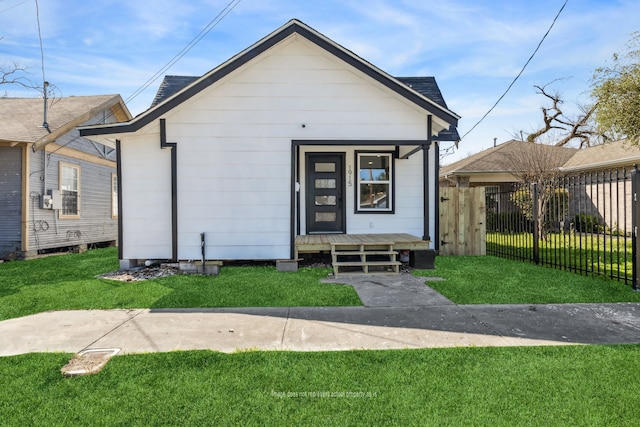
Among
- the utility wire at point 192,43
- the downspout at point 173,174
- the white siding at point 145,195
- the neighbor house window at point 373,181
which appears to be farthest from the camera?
the utility wire at point 192,43

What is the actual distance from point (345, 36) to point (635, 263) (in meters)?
10.4

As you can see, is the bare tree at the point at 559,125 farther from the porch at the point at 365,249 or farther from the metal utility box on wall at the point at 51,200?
the metal utility box on wall at the point at 51,200

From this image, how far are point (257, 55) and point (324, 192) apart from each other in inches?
135

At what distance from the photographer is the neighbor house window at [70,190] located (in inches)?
434

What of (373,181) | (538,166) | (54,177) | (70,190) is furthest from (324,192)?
(538,166)

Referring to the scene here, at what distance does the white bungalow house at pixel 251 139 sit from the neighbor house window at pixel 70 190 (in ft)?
16.2

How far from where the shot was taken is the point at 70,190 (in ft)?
37.4

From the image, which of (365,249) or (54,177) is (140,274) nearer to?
(365,249)

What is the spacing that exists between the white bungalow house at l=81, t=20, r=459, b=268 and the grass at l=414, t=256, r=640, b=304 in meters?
1.17

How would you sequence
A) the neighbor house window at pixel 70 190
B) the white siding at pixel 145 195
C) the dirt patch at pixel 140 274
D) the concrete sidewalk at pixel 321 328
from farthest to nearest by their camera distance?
the neighbor house window at pixel 70 190 → the white siding at pixel 145 195 → the dirt patch at pixel 140 274 → the concrete sidewalk at pixel 321 328

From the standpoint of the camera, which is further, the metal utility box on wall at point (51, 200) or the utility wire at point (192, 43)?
the utility wire at point (192, 43)

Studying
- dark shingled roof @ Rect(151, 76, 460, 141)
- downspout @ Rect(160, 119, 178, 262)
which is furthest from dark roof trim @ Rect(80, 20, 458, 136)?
dark shingled roof @ Rect(151, 76, 460, 141)

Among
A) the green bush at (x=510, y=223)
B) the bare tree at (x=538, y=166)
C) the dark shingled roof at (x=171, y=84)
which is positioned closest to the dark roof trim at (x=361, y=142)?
the green bush at (x=510, y=223)

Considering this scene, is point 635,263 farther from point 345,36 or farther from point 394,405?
point 345,36
